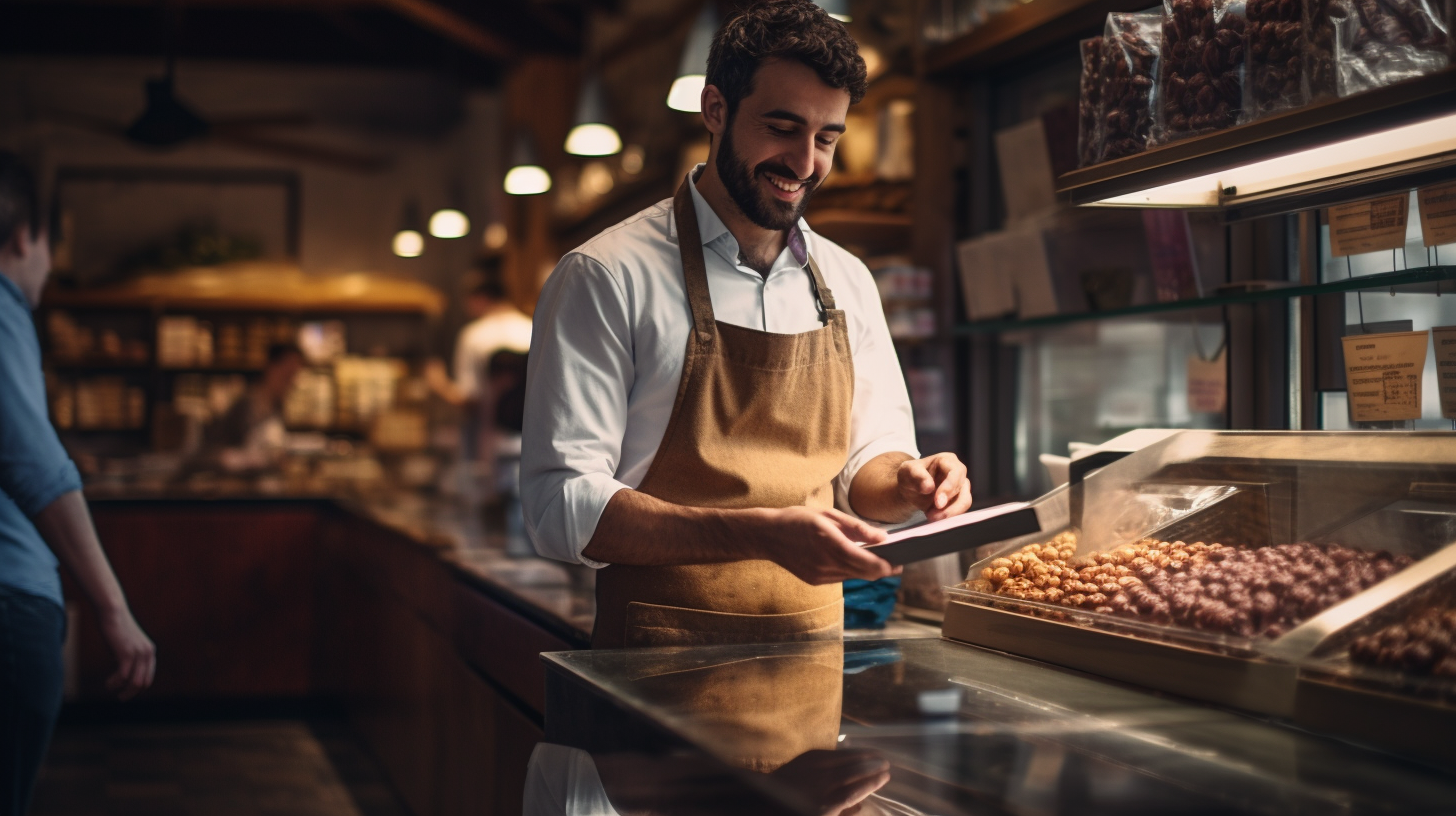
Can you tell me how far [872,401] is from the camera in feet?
6.44

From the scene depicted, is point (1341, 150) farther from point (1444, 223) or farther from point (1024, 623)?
point (1024, 623)

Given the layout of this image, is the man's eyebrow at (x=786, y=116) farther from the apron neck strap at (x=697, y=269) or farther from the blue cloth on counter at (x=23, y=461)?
the blue cloth on counter at (x=23, y=461)

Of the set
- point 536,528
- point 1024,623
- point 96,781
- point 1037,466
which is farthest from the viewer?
point 96,781

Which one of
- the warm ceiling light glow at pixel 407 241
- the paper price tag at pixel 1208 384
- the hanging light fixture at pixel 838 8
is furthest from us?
the warm ceiling light glow at pixel 407 241

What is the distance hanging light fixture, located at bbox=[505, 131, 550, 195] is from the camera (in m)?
5.67

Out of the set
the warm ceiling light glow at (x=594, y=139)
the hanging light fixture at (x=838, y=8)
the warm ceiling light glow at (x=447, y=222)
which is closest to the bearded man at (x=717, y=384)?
the hanging light fixture at (x=838, y=8)

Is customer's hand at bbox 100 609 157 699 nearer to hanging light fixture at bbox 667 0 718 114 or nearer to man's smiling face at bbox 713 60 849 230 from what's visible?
man's smiling face at bbox 713 60 849 230

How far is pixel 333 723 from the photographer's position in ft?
17.4

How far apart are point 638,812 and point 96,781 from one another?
3.90 meters

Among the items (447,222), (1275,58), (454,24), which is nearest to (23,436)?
(1275,58)

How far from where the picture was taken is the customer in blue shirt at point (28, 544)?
6.60 feet

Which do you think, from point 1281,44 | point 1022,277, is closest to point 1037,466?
point 1022,277

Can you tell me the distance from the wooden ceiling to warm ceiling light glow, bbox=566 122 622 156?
9.52 ft

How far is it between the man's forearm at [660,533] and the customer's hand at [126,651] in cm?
102
